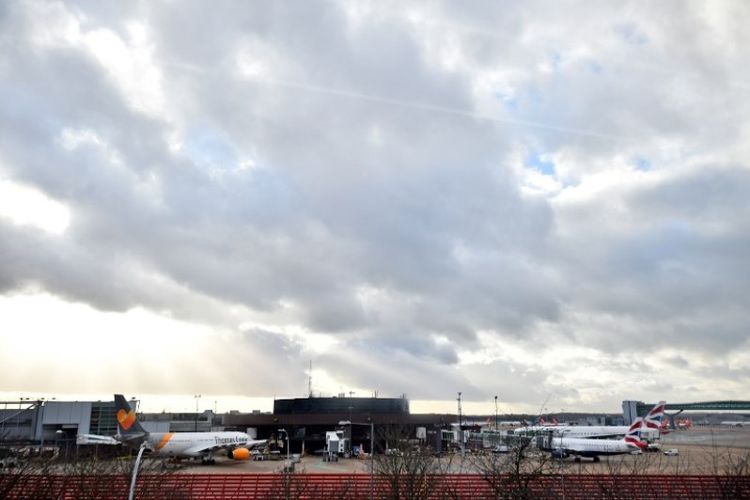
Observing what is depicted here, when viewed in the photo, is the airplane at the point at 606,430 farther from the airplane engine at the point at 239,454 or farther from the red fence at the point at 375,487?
the red fence at the point at 375,487

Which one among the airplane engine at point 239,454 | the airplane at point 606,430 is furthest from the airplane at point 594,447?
the airplane engine at point 239,454

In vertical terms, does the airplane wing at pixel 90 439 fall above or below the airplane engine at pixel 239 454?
above

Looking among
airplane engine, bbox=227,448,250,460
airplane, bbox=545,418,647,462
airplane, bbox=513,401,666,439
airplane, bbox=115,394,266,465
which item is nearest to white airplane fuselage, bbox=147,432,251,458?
airplane, bbox=115,394,266,465

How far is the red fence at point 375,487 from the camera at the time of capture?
38.3m

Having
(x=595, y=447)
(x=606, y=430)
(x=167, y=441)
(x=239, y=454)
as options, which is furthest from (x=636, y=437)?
(x=167, y=441)

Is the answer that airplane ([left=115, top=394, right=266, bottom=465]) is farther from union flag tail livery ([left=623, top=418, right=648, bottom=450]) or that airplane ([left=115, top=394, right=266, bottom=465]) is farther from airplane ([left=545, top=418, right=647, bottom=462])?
union flag tail livery ([left=623, top=418, right=648, bottom=450])

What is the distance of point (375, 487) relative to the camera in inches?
1871

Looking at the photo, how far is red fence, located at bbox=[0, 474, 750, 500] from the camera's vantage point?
3828cm

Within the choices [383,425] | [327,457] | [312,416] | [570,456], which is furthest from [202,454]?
[570,456]

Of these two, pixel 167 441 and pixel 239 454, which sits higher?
pixel 167 441

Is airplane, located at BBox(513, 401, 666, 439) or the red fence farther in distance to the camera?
airplane, located at BBox(513, 401, 666, 439)

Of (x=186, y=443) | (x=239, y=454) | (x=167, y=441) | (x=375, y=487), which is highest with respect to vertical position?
(x=167, y=441)

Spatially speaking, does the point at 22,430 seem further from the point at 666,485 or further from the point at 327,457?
the point at 666,485

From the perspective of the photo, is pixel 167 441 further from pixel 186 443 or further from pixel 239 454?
pixel 239 454
